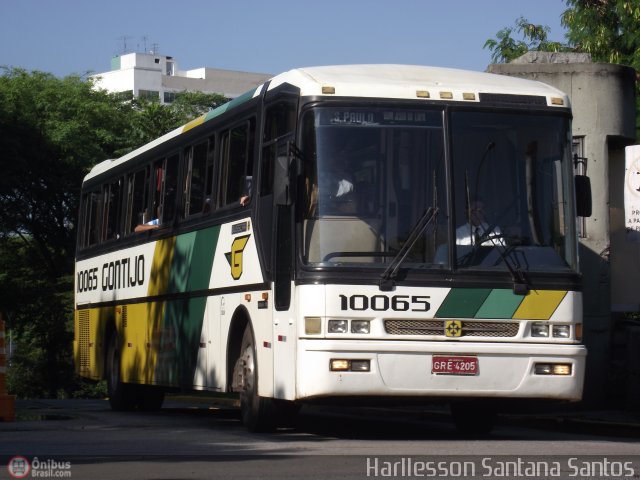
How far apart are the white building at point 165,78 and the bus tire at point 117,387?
363 ft

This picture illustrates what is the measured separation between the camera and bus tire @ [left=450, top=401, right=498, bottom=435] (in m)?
14.2

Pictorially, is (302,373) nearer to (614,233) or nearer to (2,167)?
(614,233)

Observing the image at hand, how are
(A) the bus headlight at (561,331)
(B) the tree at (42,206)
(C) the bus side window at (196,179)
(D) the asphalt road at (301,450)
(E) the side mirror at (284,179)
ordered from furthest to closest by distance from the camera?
(B) the tree at (42,206)
(C) the bus side window at (196,179)
(A) the bus headlight at (561,331)
(E) the side mirror at (284,179)
(D) the asphalt road at (301,450)

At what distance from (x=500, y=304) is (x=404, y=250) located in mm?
1054

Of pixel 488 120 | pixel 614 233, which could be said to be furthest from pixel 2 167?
pixel 488 120

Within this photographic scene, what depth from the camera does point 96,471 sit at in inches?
383

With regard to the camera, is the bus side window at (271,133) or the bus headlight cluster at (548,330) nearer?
the bus headlight cluster at (548,330)

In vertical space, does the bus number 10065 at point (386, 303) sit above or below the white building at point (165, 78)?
below

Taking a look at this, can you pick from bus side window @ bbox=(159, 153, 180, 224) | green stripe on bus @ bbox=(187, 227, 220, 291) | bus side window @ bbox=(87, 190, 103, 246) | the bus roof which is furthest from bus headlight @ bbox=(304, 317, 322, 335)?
bus side window @ bbox=(87, 190, 103, 246)

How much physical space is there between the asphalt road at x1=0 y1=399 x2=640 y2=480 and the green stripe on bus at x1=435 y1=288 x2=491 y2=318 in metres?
1.19

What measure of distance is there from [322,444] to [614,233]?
9.02 m

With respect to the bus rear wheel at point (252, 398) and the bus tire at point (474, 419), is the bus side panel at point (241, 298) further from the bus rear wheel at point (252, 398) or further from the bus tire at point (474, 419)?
the bus tire at point (474, 419)

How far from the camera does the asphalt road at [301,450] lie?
9.76 meters

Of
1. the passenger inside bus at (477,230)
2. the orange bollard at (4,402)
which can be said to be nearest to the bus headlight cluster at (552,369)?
the passenger inside bus at (477,230)
